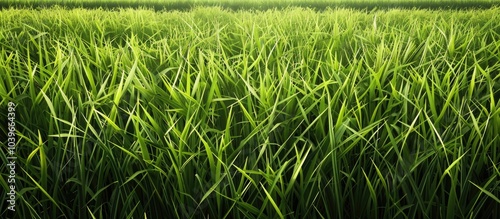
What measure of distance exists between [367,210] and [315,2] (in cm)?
601

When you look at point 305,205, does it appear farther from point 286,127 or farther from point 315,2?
point 315,2

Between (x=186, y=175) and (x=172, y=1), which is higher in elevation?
(x=186, y=175)

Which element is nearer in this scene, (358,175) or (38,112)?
(358,175)

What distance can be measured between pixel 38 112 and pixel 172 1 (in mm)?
5780

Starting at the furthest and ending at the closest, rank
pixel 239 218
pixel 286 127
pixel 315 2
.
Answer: pixel 315 2
pixel 286 127
pixel 239 218

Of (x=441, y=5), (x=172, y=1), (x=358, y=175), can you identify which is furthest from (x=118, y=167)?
(x=441, y=5)

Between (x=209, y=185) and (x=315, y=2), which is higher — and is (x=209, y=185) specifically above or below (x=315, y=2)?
above

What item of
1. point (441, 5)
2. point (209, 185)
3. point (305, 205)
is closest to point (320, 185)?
point (305, 205)

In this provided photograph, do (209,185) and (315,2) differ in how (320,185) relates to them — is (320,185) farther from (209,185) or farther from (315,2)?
(315,2)

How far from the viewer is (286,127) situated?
843 mm

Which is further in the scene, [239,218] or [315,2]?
[315,2]

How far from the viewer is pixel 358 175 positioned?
2.50 feet

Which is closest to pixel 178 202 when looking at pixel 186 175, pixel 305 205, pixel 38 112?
pixel 186 175

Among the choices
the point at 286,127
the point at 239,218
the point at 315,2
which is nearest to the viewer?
the point at 239,218
